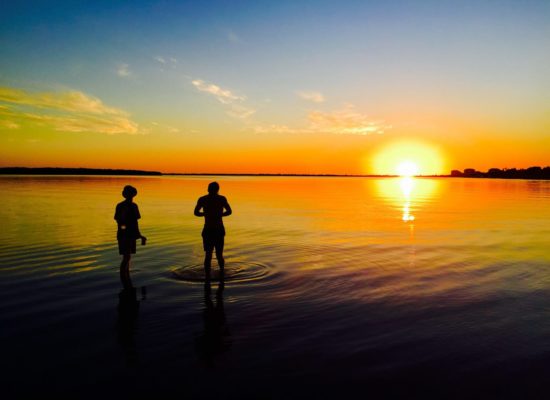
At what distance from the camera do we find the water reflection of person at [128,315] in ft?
21.4

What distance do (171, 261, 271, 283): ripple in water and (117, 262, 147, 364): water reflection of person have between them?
1419 millimetres

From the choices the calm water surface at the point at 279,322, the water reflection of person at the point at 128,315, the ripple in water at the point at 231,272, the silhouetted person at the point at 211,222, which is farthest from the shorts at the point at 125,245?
the silhouetted person at the point at 211,222

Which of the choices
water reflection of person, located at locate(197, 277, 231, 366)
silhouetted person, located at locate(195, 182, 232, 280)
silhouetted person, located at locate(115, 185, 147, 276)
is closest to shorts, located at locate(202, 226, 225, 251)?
silhouetted person, located at locate(195, 182, 232, 280)

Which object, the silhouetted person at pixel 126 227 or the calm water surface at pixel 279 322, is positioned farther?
the silhouetted person at pixel 126 227

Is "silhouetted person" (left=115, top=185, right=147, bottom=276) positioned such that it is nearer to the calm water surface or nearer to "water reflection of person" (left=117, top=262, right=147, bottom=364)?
"water reflection of person" (left=117, top=262, right=147, bottom=364)

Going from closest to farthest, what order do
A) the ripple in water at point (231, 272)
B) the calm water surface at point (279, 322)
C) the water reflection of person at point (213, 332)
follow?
the calm water surface at point (279, 322), the water reflection of person at point (213, 332), the ripple in water at point (231, 272)

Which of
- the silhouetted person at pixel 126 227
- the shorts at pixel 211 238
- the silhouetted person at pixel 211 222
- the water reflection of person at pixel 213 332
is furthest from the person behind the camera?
the shorts at pixel 211 238

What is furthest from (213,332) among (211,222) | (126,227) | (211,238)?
(126,227)

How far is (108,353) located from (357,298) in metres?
5.74

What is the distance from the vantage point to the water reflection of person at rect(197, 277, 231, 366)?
646cm

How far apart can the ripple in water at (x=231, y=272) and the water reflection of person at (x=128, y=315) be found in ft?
4.66

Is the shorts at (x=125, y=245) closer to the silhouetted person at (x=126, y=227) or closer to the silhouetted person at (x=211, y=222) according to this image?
the silhouetted person at (x=126, y=227)

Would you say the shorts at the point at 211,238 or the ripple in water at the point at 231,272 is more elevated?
the shorts at the point at 211,238

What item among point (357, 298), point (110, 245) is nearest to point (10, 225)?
point (110, 245)
